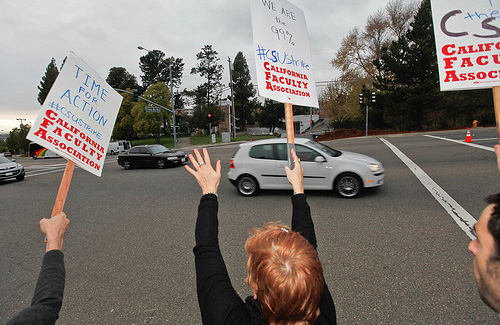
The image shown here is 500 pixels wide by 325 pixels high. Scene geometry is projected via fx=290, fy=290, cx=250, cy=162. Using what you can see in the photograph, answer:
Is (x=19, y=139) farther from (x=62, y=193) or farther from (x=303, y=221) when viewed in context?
(x=303, y=221)

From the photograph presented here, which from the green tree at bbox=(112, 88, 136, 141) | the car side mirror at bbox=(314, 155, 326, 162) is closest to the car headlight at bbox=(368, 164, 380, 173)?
the car side mirror at bbox=(314, 155, 326, 162)

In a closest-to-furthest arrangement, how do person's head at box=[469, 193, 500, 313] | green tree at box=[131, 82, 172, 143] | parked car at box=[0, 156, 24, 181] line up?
person's head at box=[469, 193, 500, 313], parked car at box=[0, 156, 24, 181], green tree at box=[131, 82, 172, 143]

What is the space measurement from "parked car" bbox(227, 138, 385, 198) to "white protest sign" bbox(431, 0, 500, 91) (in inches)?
186

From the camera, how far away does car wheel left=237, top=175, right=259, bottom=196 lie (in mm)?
8047

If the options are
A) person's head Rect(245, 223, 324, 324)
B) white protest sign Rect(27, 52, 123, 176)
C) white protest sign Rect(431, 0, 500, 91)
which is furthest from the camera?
white protest sign Rect(431, 0, 500, 91)

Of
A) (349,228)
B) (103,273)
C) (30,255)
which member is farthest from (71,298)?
(349,228)

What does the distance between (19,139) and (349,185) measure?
82.8 meters

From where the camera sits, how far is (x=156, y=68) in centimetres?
6662

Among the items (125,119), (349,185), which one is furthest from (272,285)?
(125,119)

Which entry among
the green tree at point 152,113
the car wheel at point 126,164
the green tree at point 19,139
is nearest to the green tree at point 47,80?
the green tree at point 19,139

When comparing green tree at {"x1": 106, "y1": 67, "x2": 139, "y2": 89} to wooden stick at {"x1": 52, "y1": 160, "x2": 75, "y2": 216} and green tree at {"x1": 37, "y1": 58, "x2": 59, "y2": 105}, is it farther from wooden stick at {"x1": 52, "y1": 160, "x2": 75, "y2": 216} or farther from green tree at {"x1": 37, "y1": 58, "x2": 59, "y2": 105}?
wooden stick at {"x1": 52, "y1": 160, "x2": 75, "y2": 216}

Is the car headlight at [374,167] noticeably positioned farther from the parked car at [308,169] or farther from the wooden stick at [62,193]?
the wooden stick at [62,193]

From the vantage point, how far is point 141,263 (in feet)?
13.8

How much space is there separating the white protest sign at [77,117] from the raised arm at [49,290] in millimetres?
768
